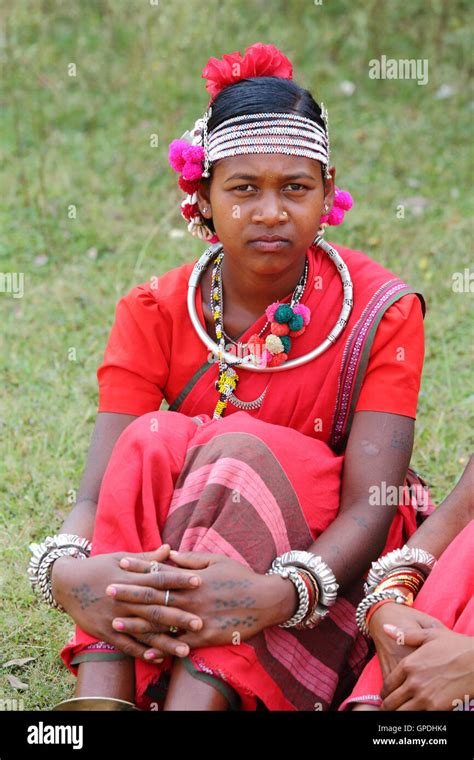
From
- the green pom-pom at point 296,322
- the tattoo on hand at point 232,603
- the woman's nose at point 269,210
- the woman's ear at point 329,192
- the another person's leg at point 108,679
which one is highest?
the woman's ear at point 329,192

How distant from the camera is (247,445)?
3.02 m

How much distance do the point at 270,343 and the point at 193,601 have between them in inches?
35.9

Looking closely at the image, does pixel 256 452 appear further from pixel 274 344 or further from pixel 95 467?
pixel 95 467

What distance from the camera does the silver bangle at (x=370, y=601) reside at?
2.93 m

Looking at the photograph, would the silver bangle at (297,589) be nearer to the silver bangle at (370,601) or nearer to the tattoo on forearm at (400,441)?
the silver bangle at (370,601)

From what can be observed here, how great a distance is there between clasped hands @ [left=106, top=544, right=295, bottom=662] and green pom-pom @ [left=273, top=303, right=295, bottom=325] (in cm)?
86

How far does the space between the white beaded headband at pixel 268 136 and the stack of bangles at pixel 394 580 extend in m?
1.20

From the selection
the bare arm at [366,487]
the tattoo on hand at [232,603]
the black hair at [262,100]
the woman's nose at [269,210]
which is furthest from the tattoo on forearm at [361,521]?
the black hair at [262,100]

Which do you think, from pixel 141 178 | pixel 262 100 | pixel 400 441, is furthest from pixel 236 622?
pixel 141 178

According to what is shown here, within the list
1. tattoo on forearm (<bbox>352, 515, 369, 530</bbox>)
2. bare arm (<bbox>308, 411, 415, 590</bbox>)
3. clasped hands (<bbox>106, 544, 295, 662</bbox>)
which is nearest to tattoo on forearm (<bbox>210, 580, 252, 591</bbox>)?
clasped hands (<bbox>106, 544, 295, 662</bbox>)

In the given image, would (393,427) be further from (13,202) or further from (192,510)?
(13,202)

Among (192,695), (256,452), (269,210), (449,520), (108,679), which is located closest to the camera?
(192,695)

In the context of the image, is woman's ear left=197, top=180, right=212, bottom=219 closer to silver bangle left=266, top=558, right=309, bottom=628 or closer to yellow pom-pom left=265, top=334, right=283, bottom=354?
yellow pom-pom left=265, top=334, right=283, bottom=354
